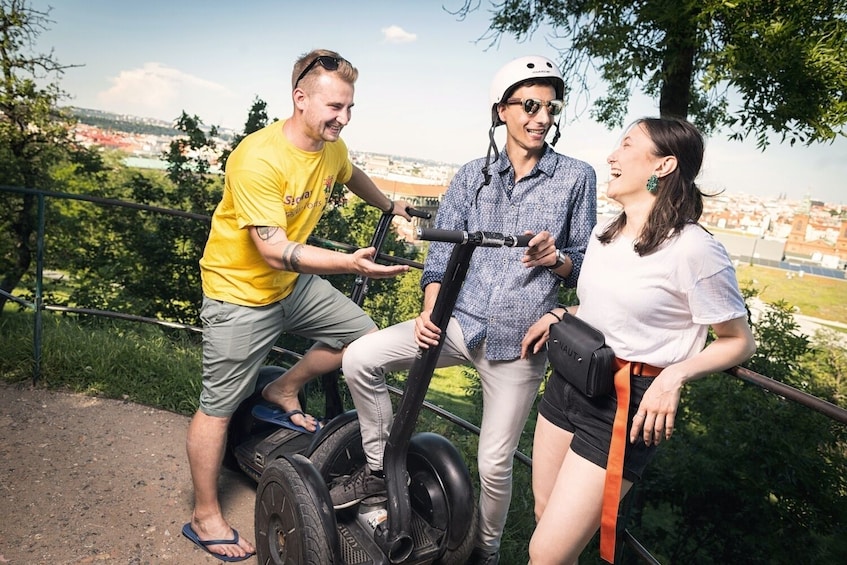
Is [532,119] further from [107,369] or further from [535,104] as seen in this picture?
[107,369]

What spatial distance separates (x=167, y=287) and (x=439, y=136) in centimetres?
7234

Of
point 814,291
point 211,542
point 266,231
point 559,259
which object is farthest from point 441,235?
point 814,291

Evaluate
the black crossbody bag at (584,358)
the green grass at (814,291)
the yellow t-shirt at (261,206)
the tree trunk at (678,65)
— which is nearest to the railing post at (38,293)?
the yellow t-shirt at (261,206)

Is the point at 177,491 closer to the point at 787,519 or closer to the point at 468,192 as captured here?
the point at 468,192

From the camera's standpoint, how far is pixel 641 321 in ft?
5.17

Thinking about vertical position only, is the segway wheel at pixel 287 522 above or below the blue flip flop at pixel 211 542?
above

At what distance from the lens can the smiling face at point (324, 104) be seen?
228 cm

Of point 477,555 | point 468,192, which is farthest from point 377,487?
point 468,192

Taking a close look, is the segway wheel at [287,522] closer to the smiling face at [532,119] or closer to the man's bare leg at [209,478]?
the man's bare leg at [209,478]

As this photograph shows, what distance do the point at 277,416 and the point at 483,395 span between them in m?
0.99

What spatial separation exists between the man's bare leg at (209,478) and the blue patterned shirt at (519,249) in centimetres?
110

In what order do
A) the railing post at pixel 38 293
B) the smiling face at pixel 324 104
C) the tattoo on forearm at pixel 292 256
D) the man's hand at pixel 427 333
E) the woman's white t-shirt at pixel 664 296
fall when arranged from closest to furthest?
the woman's white t-shirt at pixel 664 296 < the man's hand at pixel 427 333 < the tattoo on forearm at pixel 292 256 < the smiling face at pixel 324 104 < the railing post at pixel 38 293

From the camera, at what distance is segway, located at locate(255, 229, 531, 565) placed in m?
1.96

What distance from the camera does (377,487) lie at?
220 centimetres
